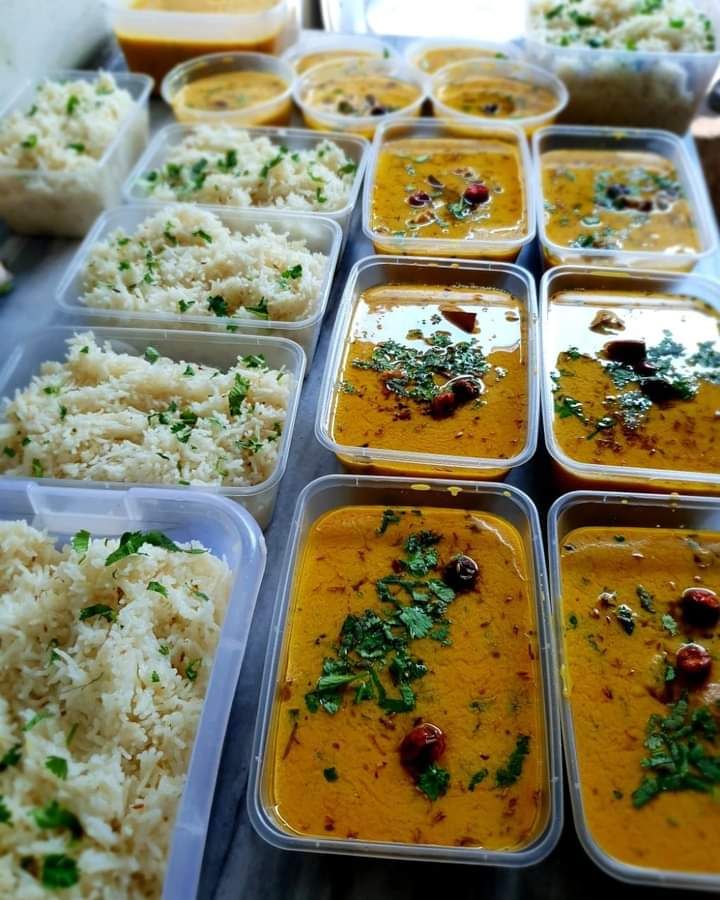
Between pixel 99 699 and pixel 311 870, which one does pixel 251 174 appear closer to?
pixel 99 699

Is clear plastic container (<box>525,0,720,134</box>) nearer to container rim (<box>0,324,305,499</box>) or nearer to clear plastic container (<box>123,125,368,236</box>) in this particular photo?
clear plastic container (<box>123,125,368,236</box>)

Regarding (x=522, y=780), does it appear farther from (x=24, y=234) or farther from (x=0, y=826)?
(x=24, y=234)

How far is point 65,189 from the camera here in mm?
2615

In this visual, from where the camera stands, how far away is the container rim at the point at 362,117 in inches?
117

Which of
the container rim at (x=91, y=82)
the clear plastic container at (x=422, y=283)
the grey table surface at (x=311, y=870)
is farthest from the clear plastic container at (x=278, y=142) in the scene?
the grey table surface at (x=311, y=870)

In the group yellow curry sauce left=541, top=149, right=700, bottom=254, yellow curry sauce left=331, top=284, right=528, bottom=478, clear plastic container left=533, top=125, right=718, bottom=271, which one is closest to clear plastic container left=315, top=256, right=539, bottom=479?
yellow curry sauce left=331, top=284, right=528, bottom=478

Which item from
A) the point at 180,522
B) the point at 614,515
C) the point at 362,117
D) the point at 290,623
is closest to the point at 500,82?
the point at 362,117

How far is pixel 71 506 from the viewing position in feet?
5.74

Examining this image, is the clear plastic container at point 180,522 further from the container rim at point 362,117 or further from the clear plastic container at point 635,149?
the container rim at point 362,117

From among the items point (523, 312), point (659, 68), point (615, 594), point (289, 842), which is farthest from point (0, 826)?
point (659, 68)

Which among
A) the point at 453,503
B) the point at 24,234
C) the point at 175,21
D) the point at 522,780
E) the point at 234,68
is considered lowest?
the point at 522,780

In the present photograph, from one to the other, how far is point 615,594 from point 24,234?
254 centimetres

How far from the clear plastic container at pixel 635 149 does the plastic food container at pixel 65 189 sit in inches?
63.8

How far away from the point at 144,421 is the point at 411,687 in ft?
3.27
